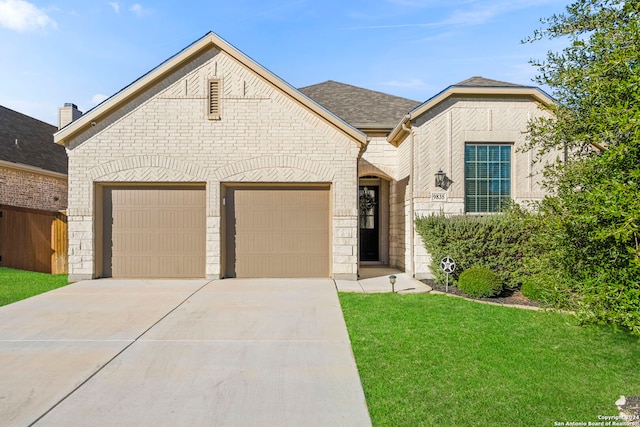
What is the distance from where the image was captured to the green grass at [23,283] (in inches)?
374

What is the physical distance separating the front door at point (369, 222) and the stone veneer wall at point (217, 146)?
14.4 ft

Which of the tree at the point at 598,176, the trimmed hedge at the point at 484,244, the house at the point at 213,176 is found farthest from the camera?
the house at the point at 213,176

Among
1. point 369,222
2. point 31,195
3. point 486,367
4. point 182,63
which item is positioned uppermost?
point 182,63

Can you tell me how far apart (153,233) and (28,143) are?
11320mm

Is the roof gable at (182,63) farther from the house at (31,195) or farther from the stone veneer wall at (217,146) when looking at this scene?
the house at (31,195)

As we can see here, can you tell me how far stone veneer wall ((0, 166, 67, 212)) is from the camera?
53.1 ft

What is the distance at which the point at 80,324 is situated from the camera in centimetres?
706

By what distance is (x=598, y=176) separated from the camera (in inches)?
158

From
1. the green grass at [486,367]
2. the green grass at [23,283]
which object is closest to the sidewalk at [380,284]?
the green grass at [486,367]

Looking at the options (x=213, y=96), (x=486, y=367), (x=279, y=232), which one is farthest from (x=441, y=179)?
(x=486, y=367)

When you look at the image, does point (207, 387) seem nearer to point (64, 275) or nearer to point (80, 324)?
point (80, 324)

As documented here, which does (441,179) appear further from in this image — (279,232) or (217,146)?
(217,146)

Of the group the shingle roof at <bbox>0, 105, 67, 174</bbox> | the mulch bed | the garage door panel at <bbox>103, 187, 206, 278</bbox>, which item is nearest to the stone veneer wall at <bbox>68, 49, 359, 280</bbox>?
the garage door panel at <bbox>103, 187, 206, 278</bbox>

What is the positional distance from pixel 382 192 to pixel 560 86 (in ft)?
35.6
